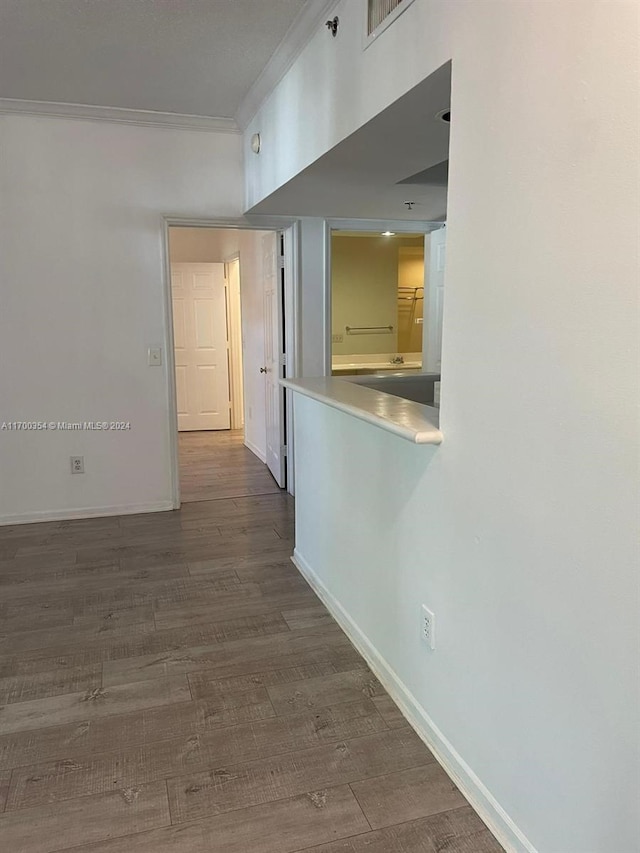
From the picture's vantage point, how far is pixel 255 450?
6109 mm

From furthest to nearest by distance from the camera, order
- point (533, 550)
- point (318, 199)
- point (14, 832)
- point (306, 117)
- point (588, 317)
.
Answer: point (318, 199) < point (306, 117) < point (14, 832) < point (533, 550) < point (588, 317)

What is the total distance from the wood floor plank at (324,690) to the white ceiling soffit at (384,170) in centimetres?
200

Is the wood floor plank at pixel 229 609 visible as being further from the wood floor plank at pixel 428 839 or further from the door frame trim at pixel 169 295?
the door frame trim at pixel 169 295

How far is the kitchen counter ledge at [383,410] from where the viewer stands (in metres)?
1.76

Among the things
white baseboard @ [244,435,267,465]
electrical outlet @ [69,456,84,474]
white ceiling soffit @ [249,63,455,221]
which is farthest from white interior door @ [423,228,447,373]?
electrical outlet @ [69,456,84,474]

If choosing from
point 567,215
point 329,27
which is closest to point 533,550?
point 567,215

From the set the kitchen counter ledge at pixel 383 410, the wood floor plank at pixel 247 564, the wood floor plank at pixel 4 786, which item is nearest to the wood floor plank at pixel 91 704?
the wood floor plank at pixel 4 786

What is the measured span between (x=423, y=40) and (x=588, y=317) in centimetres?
104

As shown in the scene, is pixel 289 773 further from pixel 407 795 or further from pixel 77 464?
pixel 77 464

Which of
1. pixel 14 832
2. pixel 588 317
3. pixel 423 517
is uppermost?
pixel 588 317

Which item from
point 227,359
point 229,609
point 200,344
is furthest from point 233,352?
point 229,609

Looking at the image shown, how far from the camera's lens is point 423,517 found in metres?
1.93

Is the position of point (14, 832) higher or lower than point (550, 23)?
lower

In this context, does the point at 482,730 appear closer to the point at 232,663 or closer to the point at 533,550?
the point at 533,550
